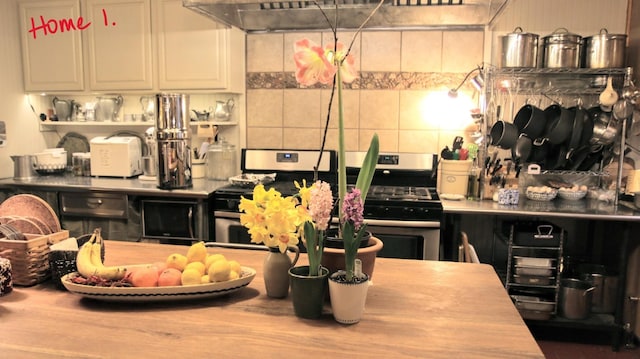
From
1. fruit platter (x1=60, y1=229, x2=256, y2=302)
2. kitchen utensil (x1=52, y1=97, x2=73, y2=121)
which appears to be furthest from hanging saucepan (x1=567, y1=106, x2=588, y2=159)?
kitchen utensil (x1=52, y1=97, x2=73, y2=121)

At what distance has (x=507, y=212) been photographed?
2.64 meters

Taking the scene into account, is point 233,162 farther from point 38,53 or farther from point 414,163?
point 38,53

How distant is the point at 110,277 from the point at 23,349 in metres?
0.28

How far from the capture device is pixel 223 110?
354 centimetres

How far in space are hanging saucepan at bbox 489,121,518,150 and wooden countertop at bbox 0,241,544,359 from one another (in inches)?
69.5

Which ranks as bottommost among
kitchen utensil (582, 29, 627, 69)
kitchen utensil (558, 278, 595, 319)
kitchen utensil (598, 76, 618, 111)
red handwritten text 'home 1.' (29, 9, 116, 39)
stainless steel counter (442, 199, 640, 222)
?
kitchen utensil (558, 278, 595, 319)

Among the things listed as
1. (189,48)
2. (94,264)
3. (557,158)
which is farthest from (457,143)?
(94,264)

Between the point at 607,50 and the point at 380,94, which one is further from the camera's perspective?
the point at 380,94

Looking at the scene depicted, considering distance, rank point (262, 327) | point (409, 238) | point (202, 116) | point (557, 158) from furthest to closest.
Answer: point (202, 116), point (557, 158), point (409, 238), point (262, 327)

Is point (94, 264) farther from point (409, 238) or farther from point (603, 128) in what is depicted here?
point (603, 128)

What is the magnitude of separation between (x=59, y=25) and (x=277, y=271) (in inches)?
123

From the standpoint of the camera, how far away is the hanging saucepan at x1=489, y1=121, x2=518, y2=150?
2.96 metres

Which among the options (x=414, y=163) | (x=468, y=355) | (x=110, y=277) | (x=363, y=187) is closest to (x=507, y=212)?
(x=414, y=163)

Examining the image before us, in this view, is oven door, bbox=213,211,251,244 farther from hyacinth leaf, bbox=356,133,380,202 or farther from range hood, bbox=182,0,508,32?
hyacinth leaf, bbox=356,133,380,202
